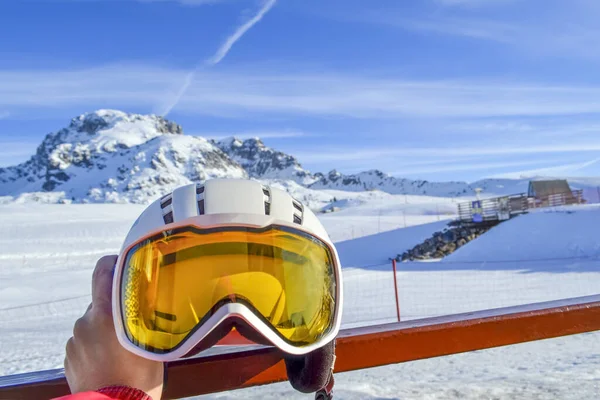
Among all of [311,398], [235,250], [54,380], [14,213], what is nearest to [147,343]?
[235,250]

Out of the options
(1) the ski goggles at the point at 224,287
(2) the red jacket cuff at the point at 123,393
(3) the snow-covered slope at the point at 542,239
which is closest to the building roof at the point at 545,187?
(3) the snow-covered slope at the point at 542,239

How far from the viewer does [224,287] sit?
3.70ft

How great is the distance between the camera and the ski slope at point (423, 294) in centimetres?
336

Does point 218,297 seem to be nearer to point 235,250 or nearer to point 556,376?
point 235,250

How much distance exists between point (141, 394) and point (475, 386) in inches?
111

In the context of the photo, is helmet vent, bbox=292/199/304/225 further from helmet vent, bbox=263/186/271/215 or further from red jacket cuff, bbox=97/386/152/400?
red jacket cuff, bbox=97/386/152/400

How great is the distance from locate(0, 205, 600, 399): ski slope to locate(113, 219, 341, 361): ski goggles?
2.22 m

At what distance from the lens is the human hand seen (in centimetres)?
95

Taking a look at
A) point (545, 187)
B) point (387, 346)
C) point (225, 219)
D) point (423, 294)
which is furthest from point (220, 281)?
point (545, 187)

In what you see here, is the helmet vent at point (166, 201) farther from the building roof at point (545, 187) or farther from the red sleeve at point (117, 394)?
the building roof at point (545, 187)

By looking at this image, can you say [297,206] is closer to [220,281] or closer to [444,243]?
[220,281]

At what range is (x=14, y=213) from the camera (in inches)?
1789

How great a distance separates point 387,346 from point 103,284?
1.07 meters

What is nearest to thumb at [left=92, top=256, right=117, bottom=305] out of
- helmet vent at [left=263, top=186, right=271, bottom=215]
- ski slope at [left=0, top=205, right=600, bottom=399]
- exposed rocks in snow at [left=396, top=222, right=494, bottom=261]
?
helmet vent at [left=263, top=186, right=271, bottom=215]
